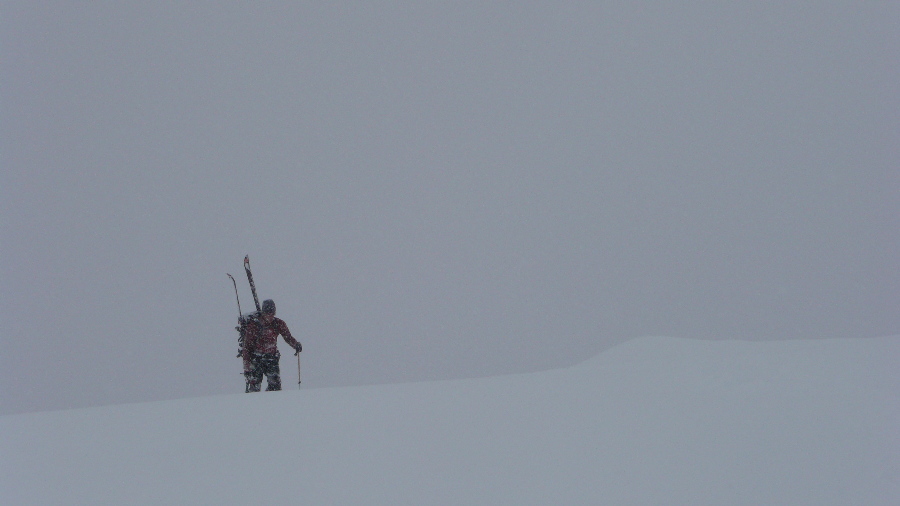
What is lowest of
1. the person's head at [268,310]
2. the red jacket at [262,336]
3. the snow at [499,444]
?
the snow at [499,444]

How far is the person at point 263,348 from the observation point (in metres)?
9.03

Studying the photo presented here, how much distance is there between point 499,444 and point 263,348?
5287 mm

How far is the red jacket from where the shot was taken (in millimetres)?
9039

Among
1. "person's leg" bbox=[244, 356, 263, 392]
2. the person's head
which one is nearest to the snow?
"person's leg" bbox=[244, 356, 263, 392]

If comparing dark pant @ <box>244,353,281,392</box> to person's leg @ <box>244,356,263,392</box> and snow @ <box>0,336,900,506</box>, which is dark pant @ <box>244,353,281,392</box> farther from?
snow @ <box>0,336,900,506</box>

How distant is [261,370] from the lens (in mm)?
9062

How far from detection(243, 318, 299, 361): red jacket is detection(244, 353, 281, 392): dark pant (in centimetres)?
8

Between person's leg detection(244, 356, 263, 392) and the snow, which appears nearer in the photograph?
the snow

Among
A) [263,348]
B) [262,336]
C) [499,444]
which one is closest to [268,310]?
[262,336]

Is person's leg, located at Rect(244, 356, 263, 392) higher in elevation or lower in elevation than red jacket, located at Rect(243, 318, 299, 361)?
lower

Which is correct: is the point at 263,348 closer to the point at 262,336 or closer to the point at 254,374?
the point at 262,336

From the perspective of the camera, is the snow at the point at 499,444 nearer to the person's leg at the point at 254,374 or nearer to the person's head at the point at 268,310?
the person's leg at the point at 254,374

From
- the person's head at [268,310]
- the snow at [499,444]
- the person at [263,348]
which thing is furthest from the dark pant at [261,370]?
the snow at [499,444]

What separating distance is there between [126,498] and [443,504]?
5.79ft
